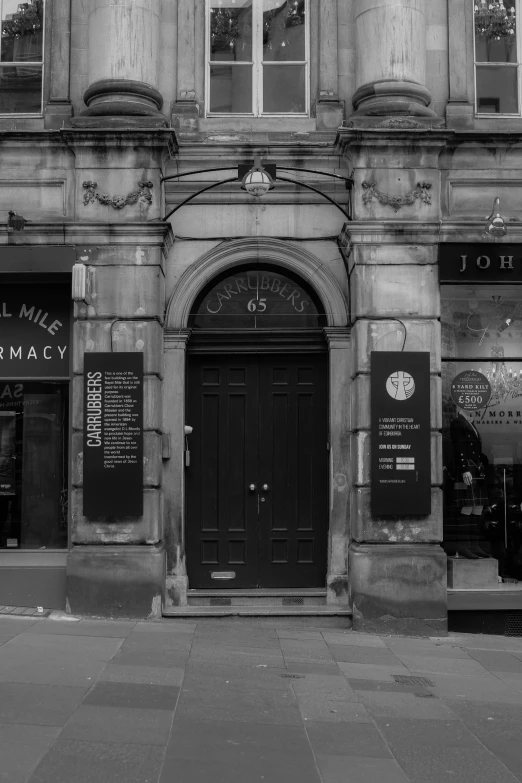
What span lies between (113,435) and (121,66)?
436 centimetres

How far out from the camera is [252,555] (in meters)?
11.0

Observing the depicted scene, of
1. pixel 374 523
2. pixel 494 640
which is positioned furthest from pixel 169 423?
pixel 494 640

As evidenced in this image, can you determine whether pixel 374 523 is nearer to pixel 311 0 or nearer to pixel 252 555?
pixel 252 555

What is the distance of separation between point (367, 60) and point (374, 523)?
549 centimetres

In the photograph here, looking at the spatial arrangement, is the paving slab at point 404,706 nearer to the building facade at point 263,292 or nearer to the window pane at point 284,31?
the building facade at point 263,292

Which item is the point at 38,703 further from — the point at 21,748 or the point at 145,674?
the point at 145,674

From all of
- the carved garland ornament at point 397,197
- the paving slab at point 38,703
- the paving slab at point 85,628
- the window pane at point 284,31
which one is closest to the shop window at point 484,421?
the carved garland ornament at point 397,197

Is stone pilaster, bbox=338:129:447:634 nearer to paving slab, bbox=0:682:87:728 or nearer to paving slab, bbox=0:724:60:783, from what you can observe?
paving slab, bbox=0:682:87:728

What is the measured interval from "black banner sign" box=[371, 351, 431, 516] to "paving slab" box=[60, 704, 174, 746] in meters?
4.31

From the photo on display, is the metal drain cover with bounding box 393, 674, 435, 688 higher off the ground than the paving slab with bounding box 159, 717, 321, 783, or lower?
lower

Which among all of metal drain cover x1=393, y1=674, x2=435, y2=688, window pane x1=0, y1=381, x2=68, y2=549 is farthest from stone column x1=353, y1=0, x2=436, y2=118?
metal drain cover x1=393, y1=674, x2=435, y2=688

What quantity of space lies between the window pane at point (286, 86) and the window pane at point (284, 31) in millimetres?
139

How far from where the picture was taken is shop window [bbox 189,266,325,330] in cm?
1116

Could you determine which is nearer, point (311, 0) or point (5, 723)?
point (5, 723)
